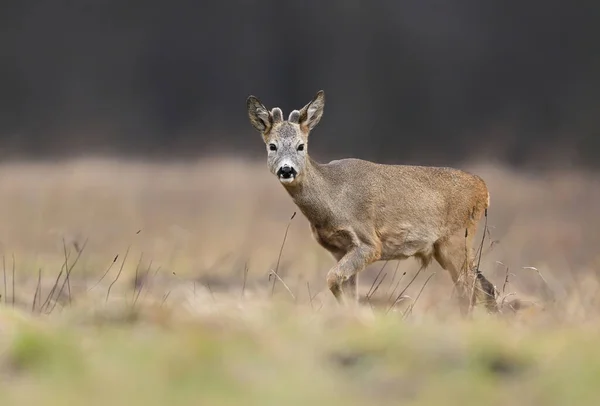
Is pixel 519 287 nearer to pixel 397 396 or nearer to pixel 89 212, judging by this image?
pixel 89 212

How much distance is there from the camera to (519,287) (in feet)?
33.6

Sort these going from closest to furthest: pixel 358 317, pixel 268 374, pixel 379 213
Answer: pixel 268 374 → pixel 358 317 → pixel 379 213

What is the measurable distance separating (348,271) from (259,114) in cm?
129

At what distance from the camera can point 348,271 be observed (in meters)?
8.60

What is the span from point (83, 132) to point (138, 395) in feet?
39.7

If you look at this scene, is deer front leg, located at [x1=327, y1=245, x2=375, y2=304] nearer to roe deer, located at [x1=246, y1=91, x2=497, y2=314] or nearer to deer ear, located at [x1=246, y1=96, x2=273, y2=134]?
roe deer, located at [x1=246, y1=91, x2=497, y2=314]

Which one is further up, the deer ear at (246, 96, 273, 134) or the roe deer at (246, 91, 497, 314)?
the deer ear at (246, 96, 273, 134)

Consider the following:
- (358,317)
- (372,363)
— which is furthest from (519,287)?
(372,363)

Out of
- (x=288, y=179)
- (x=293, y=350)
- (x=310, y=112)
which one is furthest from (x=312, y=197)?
(x=293, y=350)

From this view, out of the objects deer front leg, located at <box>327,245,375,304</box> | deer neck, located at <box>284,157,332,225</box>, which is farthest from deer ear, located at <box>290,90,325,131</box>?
deer front leg, located at <box>327,245,375,304</box>

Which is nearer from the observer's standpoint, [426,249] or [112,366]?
[112,366]

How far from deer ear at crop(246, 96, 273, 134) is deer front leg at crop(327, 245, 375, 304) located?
1045mm

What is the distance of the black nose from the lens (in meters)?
8.52

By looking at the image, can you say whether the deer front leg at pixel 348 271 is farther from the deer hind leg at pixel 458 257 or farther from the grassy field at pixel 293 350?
the deer hind leg at pixel 458 257
